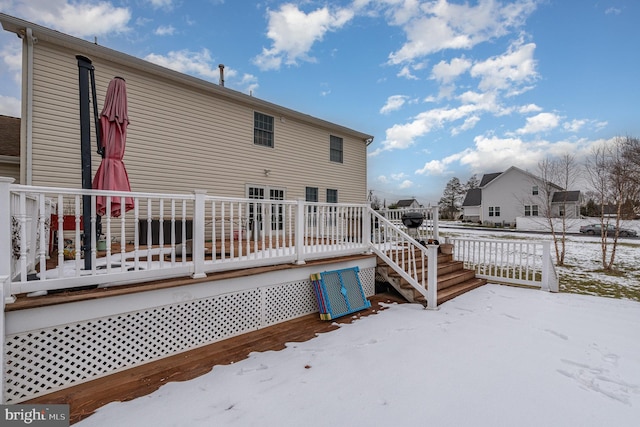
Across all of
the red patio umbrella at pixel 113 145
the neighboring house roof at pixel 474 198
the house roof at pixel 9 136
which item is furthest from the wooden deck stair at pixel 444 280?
the neighboring house roof at pixel 474 198

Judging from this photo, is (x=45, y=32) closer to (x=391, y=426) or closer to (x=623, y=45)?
(x=391, y=426)

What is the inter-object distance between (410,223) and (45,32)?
8944 mm

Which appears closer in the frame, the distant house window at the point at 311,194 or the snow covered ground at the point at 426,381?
the snow covered ground at the point at 426,381

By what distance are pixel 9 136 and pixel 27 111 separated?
3729mm

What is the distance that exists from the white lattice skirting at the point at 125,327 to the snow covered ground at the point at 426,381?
697 mm

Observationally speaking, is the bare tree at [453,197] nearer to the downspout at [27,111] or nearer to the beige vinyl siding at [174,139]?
the beige vinyl siding at [174,139]

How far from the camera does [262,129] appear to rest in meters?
8.98

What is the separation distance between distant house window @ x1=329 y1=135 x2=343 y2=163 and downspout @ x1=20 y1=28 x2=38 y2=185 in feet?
27.3

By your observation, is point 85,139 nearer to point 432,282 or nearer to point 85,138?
point 85,138

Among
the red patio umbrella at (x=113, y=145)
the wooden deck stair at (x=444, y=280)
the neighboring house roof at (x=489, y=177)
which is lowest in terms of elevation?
the wooden deck stair at (x=444, y=280)

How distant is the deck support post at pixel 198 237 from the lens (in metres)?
3.31

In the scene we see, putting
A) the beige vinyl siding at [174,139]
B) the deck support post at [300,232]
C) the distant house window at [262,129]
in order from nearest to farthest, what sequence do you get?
the deck support post at [300,232]
the beige vinyl siding at [174,139]
the distant house window at [262,129]

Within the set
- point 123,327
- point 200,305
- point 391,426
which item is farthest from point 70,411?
point 391,426

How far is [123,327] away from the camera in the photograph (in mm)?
A: 2838
